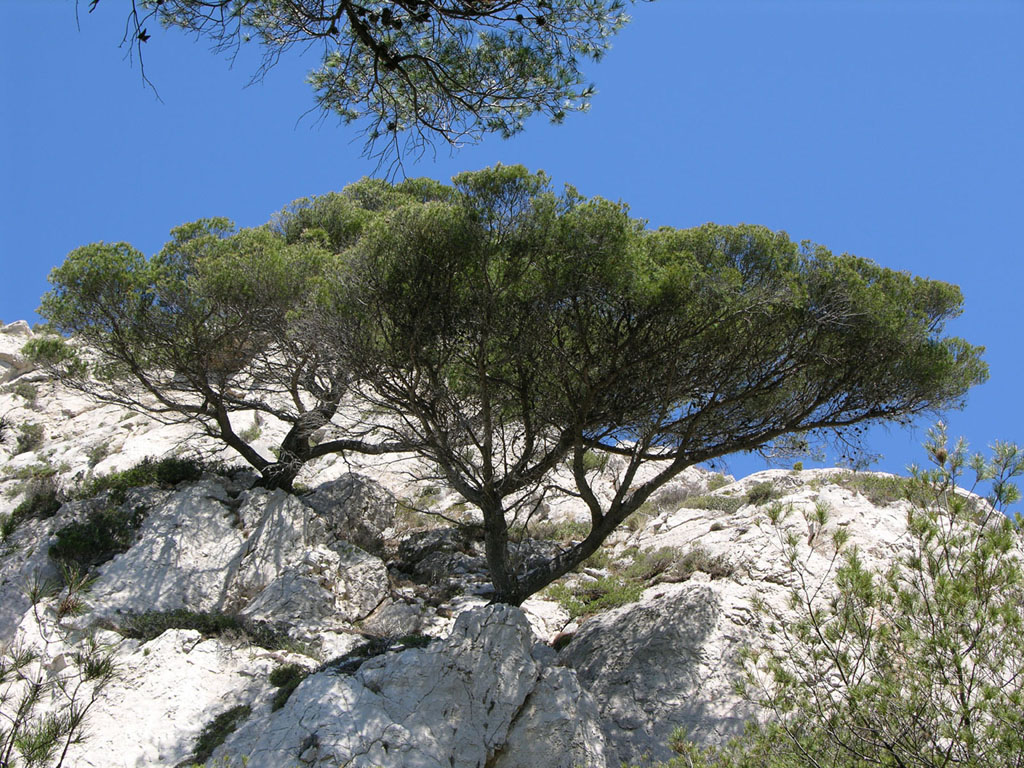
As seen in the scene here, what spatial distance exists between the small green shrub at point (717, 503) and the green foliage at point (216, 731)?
9399 mm

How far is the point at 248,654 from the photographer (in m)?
9.70

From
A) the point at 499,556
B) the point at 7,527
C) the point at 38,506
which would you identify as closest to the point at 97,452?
the point at 38,506

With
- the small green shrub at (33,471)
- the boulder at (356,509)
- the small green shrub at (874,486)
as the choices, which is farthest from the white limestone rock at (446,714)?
the small green shrub at (33,471)

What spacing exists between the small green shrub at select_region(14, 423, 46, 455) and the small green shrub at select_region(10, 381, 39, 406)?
7.22ft

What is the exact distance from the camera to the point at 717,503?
1543 cm

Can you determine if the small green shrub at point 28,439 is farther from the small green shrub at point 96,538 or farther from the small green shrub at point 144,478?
the small green shrub at point 96,538

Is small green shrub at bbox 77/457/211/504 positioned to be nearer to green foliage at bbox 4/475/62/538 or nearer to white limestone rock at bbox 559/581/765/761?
green foliage at bbox 4/475/62/538

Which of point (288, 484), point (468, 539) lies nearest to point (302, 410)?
point (288, 484)

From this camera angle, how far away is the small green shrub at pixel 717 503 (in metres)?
15.1

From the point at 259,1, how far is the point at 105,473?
40.7 ft

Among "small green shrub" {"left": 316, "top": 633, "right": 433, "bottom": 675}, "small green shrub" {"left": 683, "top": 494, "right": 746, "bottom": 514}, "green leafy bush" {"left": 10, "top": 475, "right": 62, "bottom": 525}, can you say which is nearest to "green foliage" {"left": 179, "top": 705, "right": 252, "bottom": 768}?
"small green shrub" {"left": 316, "top": 633, "right": 433, "bottom": 675}

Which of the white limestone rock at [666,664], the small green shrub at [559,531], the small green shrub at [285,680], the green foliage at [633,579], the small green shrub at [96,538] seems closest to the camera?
the small green shrub at [285,680]

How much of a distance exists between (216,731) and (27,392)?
17293 millimetres

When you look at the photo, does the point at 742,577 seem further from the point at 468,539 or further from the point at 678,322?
the point at 468,539
